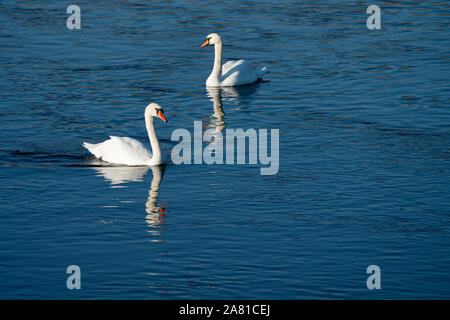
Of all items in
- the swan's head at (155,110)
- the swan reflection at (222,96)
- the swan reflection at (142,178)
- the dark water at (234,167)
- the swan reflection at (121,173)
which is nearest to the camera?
the dark water at (234,167)

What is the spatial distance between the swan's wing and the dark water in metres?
0.26

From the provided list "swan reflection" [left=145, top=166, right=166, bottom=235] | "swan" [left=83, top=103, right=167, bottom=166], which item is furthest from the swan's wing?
"swan reflection" [left=145, top=166, right=166, bottom=235]

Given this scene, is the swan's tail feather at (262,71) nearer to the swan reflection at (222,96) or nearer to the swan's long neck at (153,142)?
the swan reflection at (222,96)

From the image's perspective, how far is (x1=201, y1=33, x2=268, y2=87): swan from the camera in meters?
27.6

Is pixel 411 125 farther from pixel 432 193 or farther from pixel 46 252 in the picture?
pixel 46 252

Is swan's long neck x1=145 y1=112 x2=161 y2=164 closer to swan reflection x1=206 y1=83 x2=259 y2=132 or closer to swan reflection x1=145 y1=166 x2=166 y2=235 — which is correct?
swan reflection x1=145 y1=166 x2=166 y2=235

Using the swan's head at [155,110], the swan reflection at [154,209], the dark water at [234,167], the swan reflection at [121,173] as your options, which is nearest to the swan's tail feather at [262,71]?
the dark water at [234,167]

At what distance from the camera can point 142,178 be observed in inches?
757

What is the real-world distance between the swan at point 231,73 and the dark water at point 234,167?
381mm

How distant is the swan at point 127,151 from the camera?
19.7 m

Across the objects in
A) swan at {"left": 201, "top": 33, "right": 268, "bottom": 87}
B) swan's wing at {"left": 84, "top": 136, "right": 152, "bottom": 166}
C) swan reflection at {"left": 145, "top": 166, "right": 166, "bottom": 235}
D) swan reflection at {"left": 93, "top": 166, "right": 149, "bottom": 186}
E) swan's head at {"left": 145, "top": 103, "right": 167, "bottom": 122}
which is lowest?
swan reflection at {"left": 145, "top": 166, "right": 166, "bottom": 235}

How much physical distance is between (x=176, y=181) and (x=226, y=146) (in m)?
2.78

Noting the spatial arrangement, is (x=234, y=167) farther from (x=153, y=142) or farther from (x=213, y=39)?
(x=213, y=39)

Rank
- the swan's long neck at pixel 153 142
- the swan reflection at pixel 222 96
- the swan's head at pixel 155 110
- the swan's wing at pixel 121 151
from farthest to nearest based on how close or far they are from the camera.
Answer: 1. the swan reflection at pixel 222 96
2. the swan's head at pixel 155 110
3. the swan's long neck at pixel 153 142
4. the swan's wing at pixel 121 151
